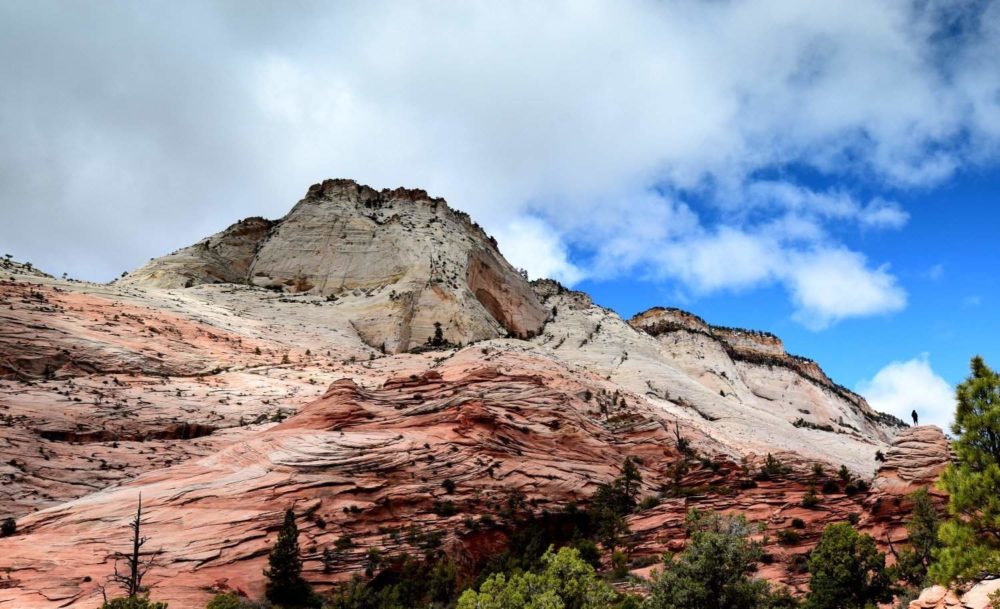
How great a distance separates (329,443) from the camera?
2961cm

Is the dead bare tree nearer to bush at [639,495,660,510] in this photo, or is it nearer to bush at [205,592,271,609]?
bush at [205,592,271,609]

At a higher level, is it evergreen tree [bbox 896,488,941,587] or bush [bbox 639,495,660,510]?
bush [bbox 639,495,660,510]

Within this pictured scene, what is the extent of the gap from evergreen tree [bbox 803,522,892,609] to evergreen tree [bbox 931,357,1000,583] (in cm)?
1213

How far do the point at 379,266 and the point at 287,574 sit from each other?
54.7 metres

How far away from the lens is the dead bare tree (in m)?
19.1

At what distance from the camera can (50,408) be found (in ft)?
96.1

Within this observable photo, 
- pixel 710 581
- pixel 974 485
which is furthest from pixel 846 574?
pixel 974 485

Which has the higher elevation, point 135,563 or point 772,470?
point 772,470

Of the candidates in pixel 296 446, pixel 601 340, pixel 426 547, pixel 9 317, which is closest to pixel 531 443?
pixel 426 547

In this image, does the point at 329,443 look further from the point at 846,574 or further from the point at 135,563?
the point at 846,574

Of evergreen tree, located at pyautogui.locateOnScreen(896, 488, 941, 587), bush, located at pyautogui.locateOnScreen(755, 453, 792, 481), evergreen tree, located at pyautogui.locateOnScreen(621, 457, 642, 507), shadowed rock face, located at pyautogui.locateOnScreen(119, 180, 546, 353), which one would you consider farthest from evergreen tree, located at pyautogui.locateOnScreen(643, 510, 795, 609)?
shadowed rock face, located at pyautogui.locateOnScreen(119, 180, 546, 353)

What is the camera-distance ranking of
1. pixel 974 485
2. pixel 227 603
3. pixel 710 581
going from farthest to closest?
1. pixel 710 581
2. pixel 227 603
3. pixel 974 485

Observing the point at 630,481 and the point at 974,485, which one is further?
the point at 630,481

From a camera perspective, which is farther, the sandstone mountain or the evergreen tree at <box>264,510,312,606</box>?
the sandstone mountain
